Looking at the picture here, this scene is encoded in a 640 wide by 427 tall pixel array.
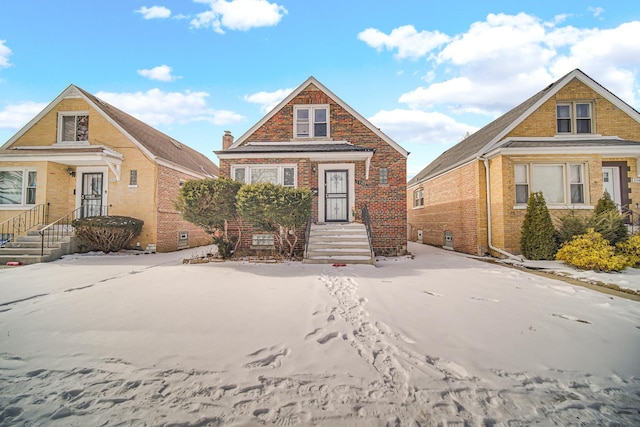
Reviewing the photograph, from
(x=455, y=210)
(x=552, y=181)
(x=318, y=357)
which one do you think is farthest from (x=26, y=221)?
(x=552, y=181)

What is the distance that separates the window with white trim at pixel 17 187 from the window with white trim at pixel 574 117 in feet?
77.1

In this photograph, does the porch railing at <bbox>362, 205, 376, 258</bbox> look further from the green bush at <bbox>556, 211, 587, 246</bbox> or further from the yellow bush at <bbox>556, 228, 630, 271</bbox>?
the green bush at <bbox>556, 211, 587, 246</bbox>

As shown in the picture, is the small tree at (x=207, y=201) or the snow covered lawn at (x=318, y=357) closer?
the snow covered lawn at (x=318, y=357)

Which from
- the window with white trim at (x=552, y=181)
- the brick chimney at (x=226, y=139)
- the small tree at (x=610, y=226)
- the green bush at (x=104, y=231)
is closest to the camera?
the small tree at (x=610, y=226)

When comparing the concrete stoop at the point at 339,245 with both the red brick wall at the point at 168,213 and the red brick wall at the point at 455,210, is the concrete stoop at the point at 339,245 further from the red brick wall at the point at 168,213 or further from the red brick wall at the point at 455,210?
the red brick wall at the point at 168,213

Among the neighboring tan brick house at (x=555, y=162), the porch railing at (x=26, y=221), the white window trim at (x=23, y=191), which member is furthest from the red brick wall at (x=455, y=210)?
the white window trim at (x=23, y=191)

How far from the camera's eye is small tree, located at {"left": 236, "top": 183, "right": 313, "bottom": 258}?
29.5 feet

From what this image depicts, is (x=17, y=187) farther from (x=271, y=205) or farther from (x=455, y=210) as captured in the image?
(x=455, y=210)

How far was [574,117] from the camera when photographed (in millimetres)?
11500

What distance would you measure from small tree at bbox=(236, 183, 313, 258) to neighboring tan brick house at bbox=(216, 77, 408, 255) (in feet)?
7.67

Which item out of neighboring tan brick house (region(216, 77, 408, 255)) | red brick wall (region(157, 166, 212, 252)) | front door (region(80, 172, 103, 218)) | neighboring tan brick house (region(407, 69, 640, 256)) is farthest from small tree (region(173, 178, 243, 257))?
neighboring tan brick house (region(407, 69, 640, 256))

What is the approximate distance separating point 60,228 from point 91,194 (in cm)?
203

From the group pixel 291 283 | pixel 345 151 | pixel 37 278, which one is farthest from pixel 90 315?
pixel 345 151

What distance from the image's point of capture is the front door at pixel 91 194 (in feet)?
42.1
